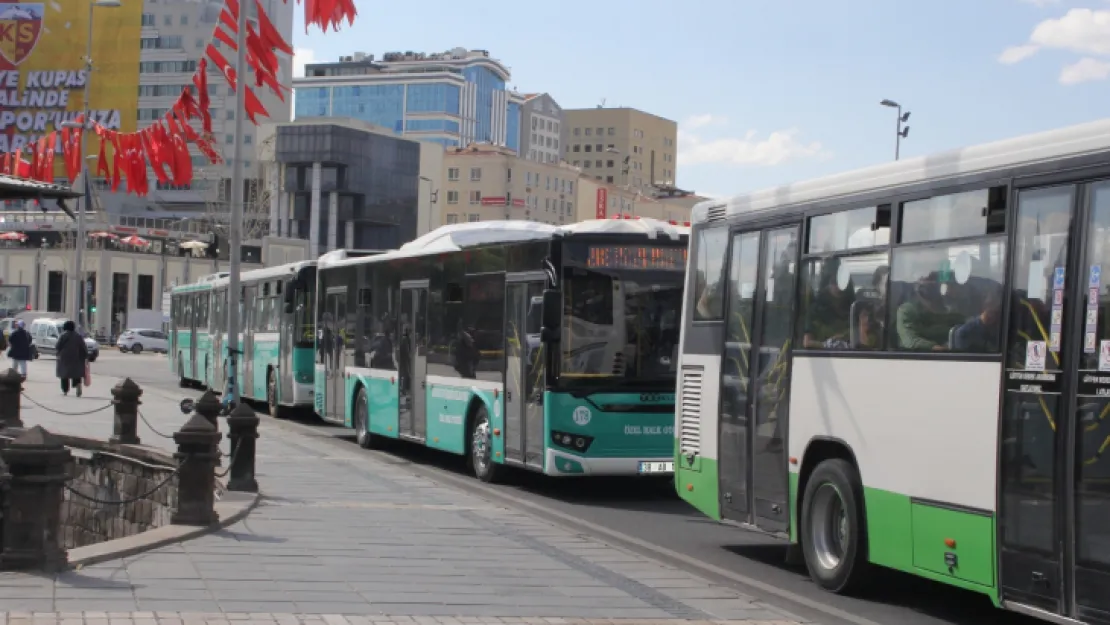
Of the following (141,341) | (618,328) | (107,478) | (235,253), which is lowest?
(107,478)

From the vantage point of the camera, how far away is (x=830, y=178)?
11.3m

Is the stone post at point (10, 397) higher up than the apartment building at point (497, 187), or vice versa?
the apartment building at point (497, 187)

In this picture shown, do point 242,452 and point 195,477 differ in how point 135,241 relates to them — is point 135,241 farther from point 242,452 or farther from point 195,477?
point 195,477

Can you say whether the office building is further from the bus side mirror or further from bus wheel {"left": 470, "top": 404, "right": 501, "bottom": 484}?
the bus side mirror

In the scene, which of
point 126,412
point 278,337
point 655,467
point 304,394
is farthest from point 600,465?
point 278,337

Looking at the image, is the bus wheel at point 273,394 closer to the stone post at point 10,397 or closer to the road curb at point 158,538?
the stone post at point 10,397

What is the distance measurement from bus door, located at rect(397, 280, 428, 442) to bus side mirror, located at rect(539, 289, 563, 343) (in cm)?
474

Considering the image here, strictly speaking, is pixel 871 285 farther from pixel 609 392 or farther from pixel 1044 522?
pixel 609 392

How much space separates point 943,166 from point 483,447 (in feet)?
33.3

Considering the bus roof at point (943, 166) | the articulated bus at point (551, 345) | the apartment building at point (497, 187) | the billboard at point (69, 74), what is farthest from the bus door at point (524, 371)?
the apartment building at point (497, 187)

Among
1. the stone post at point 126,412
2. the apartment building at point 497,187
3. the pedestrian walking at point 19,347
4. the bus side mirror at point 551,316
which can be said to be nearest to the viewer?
the bus side mirror at point 551,316

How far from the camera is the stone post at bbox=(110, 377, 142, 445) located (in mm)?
21422

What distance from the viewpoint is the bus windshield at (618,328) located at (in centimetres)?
1672

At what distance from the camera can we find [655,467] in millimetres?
16875
